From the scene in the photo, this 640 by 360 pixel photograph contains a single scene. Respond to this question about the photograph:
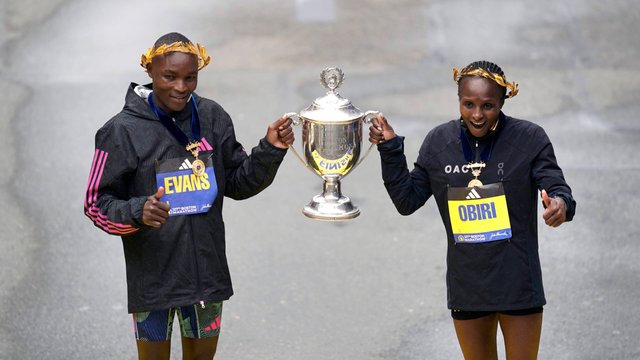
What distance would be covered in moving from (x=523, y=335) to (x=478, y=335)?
23 centimetres

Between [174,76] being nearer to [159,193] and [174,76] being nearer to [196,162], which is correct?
[196,162]

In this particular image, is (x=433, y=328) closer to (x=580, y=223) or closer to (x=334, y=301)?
(x=334, y=301)

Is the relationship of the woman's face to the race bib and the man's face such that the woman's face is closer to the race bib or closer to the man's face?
the race bib

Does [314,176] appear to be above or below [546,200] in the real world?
below

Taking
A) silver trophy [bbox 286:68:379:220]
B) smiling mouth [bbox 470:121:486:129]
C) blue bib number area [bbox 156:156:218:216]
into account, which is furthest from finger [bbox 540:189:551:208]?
blue bib number area [bbox 156:156:218:216]

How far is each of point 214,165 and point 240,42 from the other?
25.2ft

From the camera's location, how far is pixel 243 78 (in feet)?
39.2

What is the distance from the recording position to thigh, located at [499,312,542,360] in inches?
210

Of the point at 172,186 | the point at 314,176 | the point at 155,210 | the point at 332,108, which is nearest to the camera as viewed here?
the point at 155,210

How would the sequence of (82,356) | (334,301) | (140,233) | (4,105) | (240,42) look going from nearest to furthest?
(140,233) → (82,356) → (334,301) → (4,105) → (240,42)

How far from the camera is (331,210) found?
18.9ft

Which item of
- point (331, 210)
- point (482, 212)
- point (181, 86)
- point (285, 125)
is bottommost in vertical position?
point (331, 210)

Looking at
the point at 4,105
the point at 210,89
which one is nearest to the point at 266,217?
the point at 210,89

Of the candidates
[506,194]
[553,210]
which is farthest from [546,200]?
[506,194]
